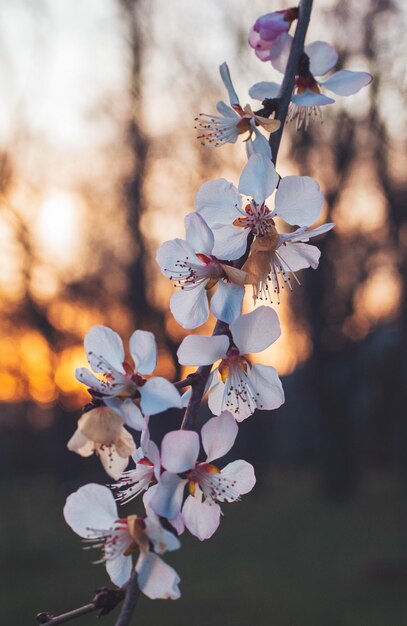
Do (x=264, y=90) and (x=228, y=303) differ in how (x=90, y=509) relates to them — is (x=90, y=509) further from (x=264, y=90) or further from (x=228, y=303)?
(x=264, y=90)

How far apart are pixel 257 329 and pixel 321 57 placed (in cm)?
36

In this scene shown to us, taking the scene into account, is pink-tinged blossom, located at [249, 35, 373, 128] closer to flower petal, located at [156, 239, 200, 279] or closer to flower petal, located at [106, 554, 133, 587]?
flower petal, located at [156, 239, 200, 279]

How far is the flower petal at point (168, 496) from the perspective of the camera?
2.10ft

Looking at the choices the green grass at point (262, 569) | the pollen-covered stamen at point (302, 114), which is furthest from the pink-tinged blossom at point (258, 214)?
the green grass at point (262, 569)

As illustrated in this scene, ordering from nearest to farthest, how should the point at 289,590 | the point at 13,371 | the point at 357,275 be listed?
the point at 289,590 < the point at 13,371 < the point at 357,275

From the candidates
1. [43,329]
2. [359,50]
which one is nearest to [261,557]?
[43,329]

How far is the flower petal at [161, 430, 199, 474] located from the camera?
649mm

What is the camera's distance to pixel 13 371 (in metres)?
12.0

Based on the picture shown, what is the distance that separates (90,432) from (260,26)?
454mm

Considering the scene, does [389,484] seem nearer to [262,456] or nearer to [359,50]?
[262,456]

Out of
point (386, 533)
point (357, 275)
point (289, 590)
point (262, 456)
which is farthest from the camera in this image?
point (262, 456)

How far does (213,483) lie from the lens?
28.9 inches

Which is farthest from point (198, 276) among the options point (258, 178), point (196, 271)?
point (258, 178)

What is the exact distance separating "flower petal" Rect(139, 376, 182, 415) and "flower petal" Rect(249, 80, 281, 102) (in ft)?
1.10
